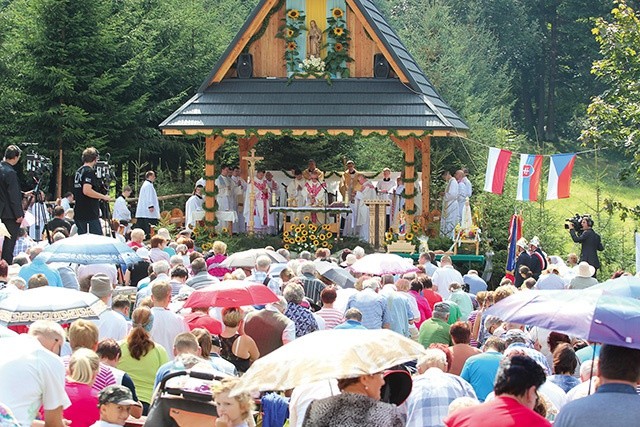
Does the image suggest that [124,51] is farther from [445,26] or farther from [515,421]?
[515,421]

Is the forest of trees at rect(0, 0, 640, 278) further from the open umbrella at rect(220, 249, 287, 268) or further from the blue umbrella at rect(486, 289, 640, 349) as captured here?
the blue umbrella at rect(486, 289, 640, 349)

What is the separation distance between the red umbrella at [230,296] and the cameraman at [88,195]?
6757mm

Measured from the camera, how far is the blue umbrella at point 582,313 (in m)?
7.26

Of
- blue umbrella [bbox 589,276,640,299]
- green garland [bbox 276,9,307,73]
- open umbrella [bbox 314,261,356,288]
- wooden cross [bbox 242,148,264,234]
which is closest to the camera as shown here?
blue umbrella [bbox 589,276,640,299]

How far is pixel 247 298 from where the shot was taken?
11852mm

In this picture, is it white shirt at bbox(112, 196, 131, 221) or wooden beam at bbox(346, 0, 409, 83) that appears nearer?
wooden beam at bbox(346, 0, 409, 83)

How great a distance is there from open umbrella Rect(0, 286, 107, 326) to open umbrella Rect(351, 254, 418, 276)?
749 cm

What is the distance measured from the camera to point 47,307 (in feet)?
33.4

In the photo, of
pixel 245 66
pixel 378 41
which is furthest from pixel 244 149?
pixel 378 41

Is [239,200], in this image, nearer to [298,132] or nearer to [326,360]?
[298,132]

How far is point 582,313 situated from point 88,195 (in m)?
12.1

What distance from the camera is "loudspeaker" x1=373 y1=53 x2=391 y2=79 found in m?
28.1

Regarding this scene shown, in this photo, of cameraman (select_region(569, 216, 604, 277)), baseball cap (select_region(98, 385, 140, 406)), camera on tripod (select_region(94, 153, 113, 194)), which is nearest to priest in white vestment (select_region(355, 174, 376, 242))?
cameraman (select_region(569, 216, 604, 277))

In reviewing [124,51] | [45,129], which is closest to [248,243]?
[45,129]
